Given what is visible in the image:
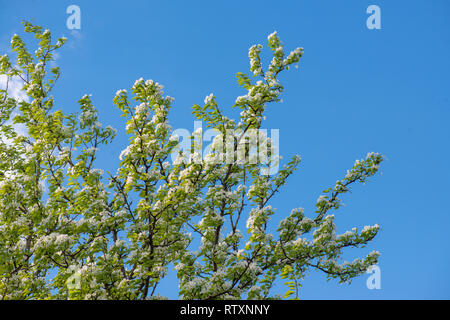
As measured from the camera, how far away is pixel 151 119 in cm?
899

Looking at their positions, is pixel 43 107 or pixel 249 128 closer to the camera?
pixel 249 128

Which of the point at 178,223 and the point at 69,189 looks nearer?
the point at 178,223

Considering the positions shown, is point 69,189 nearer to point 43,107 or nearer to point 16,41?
point 43,107

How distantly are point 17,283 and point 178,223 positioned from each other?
3.80m

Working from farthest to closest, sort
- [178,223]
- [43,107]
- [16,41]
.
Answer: [16,41] < [43,107] < [178,223]

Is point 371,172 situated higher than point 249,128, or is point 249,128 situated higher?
point 249,128

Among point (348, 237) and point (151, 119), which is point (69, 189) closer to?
point (151, 119)
